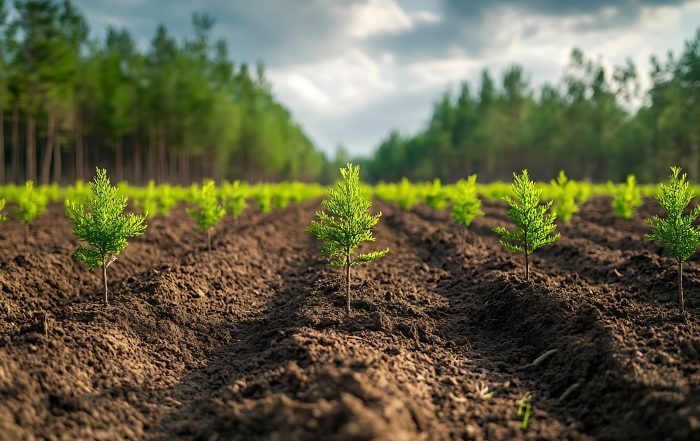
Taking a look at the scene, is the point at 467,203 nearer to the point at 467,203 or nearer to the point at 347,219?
the point at 467,203

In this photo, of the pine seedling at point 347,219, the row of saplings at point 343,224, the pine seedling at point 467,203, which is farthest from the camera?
the pine seedling at point 467,203

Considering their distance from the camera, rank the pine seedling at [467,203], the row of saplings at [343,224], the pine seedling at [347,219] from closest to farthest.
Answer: the row of saplings at [343,224] < the pine seedling at [347,219] < the pine seedling at [467,203]

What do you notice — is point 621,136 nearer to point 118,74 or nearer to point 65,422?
point 118,74

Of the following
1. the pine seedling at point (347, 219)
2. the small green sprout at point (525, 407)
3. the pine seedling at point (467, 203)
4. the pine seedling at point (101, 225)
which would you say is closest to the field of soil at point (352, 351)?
the small green sprout at point (525, 407)

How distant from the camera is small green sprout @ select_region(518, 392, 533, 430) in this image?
5008mm

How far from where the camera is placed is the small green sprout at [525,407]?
16.4ft

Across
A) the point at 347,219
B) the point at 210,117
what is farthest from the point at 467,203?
the point at 210,117

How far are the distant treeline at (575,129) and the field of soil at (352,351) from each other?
123 feet

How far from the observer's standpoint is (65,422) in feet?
16.0

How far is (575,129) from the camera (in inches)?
2057

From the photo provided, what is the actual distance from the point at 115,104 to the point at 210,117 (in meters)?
8.42

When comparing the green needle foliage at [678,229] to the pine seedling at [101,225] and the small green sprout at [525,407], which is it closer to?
the small green sprout at [525,407]

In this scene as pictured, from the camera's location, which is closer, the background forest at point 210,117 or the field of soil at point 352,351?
the field of soil at point 352,351

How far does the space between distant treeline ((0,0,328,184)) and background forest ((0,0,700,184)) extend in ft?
0.37
